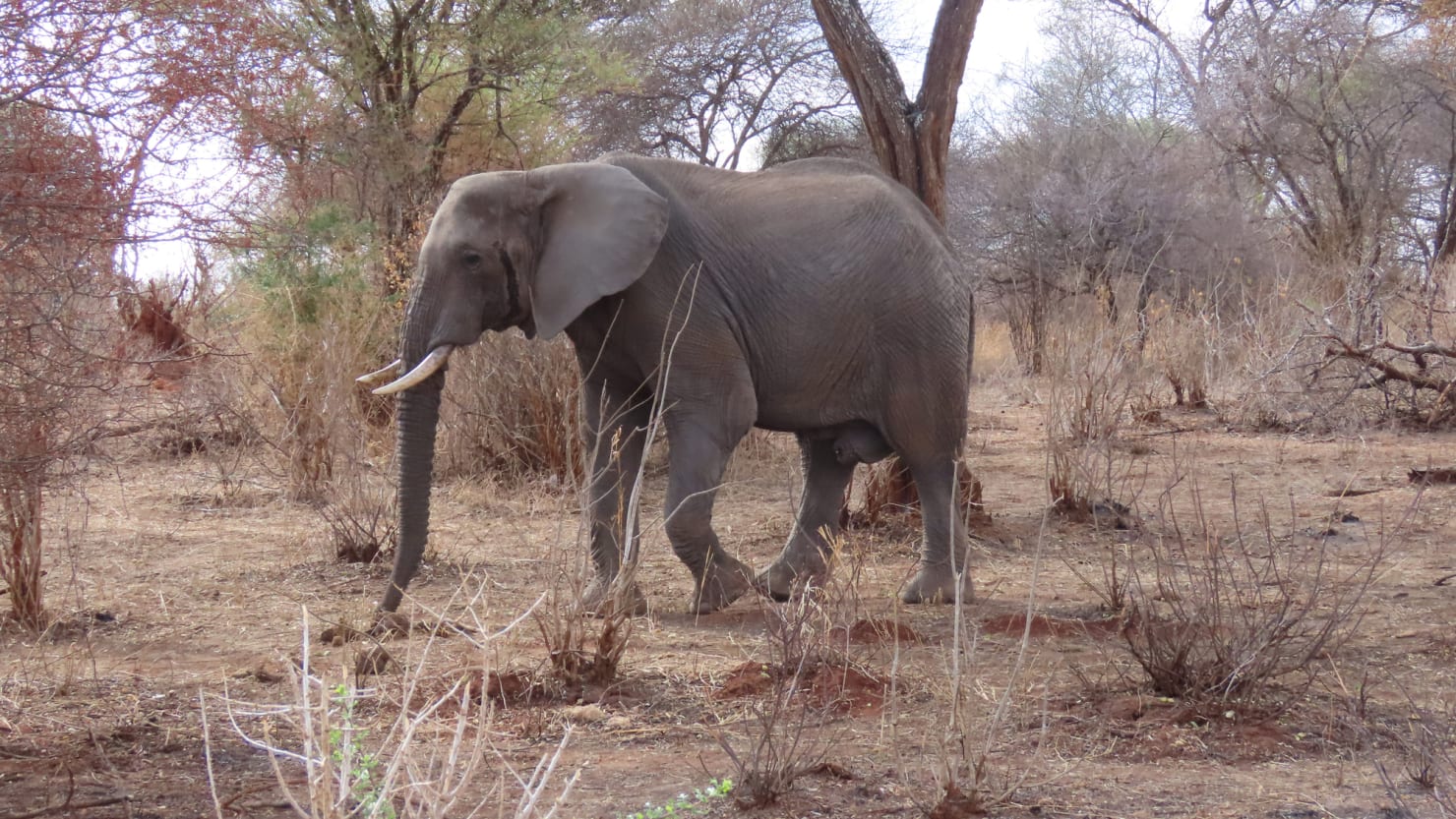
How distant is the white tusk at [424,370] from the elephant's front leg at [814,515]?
5.46 ft

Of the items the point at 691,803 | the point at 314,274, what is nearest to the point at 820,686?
the point at 691,803

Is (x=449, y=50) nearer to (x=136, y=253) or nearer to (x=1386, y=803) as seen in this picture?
(x=136, y=253)

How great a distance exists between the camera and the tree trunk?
7.66 meters

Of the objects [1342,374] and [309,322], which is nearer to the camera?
[1342,374]

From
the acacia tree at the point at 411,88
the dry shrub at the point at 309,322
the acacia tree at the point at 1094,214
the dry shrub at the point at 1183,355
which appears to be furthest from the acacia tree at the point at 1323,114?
the dry shrub at the point at 309,322

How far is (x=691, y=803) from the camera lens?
3385mm

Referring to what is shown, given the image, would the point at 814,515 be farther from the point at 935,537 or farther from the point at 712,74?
the point at 712,74

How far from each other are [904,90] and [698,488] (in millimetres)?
2988

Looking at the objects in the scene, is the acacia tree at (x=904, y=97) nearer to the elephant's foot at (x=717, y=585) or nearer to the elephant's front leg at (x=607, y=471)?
the elephant's front leg at (x=607, y=471)

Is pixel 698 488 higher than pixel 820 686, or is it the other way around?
pixel 698 488

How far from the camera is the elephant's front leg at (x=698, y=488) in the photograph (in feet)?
18.8

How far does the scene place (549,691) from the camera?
4469mm

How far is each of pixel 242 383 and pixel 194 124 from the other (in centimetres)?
524

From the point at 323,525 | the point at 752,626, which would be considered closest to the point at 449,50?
the point at 323,525
